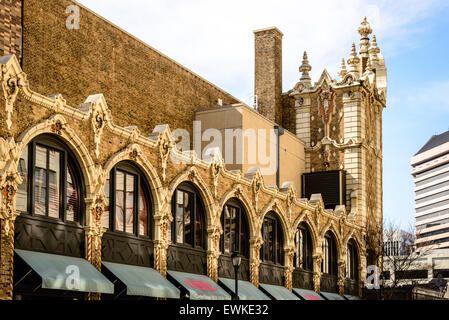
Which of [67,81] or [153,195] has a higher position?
[67,81]

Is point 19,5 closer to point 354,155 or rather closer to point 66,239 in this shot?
point 66,239

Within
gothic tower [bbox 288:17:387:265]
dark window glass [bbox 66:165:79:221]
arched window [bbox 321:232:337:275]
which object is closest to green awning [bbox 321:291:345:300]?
arched window [bbox 321:232:337:275]

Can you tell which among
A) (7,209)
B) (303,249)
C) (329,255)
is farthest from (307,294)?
(7,209)

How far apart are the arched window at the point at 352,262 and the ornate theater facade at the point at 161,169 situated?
0.14m

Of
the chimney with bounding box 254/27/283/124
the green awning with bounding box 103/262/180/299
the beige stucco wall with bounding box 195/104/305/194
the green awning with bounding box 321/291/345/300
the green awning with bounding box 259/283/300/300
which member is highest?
the chimney with bounding box 254/27/283/124

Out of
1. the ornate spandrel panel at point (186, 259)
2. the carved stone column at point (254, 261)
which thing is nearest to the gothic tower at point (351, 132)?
the carved stone column at point (254, 261)

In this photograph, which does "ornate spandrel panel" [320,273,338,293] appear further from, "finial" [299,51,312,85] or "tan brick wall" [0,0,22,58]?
"tan brick wall" [0,0,22,58]

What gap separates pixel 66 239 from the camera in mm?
24141

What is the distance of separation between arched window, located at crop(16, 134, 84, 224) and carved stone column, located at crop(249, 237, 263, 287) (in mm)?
13437

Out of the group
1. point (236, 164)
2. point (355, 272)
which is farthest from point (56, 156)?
point (355, 272)

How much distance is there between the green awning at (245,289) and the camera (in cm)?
3325

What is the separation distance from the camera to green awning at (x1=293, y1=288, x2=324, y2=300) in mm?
41125

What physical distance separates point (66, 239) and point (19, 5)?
12.1 meters

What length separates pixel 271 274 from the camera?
39156 millimetres
